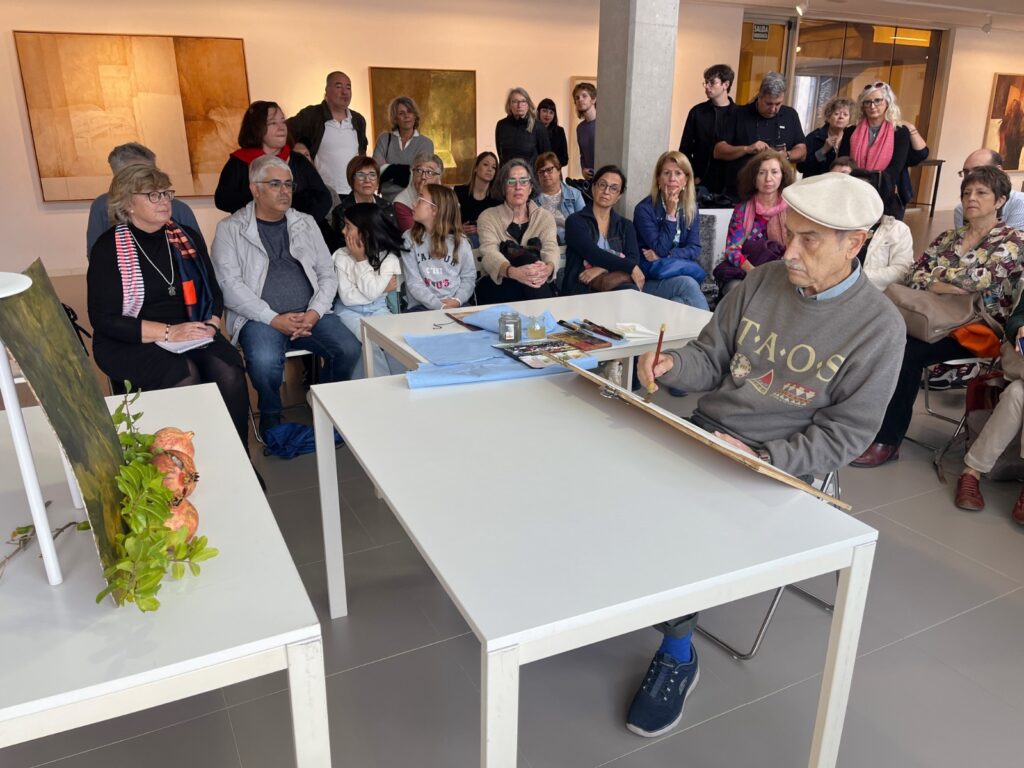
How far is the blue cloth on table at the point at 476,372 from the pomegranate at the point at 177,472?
78 cm

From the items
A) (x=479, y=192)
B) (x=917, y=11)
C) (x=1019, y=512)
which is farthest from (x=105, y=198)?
(x=917, y=11)

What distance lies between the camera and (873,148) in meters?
5.12

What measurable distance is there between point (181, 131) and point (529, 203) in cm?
397

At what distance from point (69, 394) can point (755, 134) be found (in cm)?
519

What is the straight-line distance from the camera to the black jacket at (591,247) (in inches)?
168

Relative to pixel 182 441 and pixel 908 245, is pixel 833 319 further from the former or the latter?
pixel 908 245

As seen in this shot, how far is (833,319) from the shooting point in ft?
5.97

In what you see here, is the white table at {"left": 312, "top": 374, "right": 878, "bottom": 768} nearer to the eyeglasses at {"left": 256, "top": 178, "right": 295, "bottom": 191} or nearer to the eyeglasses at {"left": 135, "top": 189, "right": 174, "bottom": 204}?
the eyeglasses at {"left": 135, "top": 189, "right": 174, "bottom": 204}

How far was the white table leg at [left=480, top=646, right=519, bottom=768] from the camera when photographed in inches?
41.2

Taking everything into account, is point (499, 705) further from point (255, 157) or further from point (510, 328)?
point (255, 157)

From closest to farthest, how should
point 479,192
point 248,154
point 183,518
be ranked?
1. point 183,518
2. point 248,154
3. point 479,192

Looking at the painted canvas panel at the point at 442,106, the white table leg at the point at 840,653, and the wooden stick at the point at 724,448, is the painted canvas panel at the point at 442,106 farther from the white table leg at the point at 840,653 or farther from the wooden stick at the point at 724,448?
the white table leg at the point at 840,653

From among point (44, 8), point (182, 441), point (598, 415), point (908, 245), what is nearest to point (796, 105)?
point (908, 245)

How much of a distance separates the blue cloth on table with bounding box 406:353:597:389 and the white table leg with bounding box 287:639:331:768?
106 centimetres
